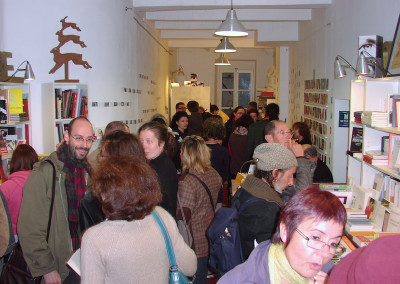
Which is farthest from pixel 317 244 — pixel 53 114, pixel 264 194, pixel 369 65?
pixel 53 114

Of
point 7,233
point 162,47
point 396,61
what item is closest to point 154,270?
point 7,233

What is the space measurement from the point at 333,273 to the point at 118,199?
40.2 inches

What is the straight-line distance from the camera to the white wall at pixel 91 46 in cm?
488

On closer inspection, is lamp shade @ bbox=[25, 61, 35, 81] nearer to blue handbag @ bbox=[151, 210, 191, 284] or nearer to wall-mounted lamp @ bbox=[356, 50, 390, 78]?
blue handbag @ bbox=[151, 210, 191, 284]

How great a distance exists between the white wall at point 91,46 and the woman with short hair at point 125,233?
3.59 metres

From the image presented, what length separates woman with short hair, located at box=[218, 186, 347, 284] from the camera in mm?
1439

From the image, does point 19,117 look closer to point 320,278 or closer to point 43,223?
point 43,223

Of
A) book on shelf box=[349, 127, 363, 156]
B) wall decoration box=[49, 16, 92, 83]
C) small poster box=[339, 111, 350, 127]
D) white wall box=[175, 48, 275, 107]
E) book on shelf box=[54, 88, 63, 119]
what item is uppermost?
white wall box=[175, 48, 275, 107]

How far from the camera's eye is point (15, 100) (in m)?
4.44

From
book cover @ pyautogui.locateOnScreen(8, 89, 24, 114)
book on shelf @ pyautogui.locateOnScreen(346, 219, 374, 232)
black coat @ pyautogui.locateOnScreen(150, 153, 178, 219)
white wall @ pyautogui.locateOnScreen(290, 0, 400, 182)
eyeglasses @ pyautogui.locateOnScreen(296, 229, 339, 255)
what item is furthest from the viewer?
white wall @ pyautogui.locateOnScreen(290, 0, 400, 182)

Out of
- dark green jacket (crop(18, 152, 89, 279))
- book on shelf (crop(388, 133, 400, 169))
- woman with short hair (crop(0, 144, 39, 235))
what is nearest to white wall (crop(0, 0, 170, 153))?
woman with short hair (crop(0, 144, 39, 235))

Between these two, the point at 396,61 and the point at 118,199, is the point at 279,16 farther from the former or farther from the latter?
the point at 118,199

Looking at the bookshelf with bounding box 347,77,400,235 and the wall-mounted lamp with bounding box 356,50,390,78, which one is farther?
the wall-mounted lamp with bounding box 356,50,390,78

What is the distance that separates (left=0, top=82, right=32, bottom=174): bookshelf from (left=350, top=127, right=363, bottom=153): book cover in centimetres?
343
